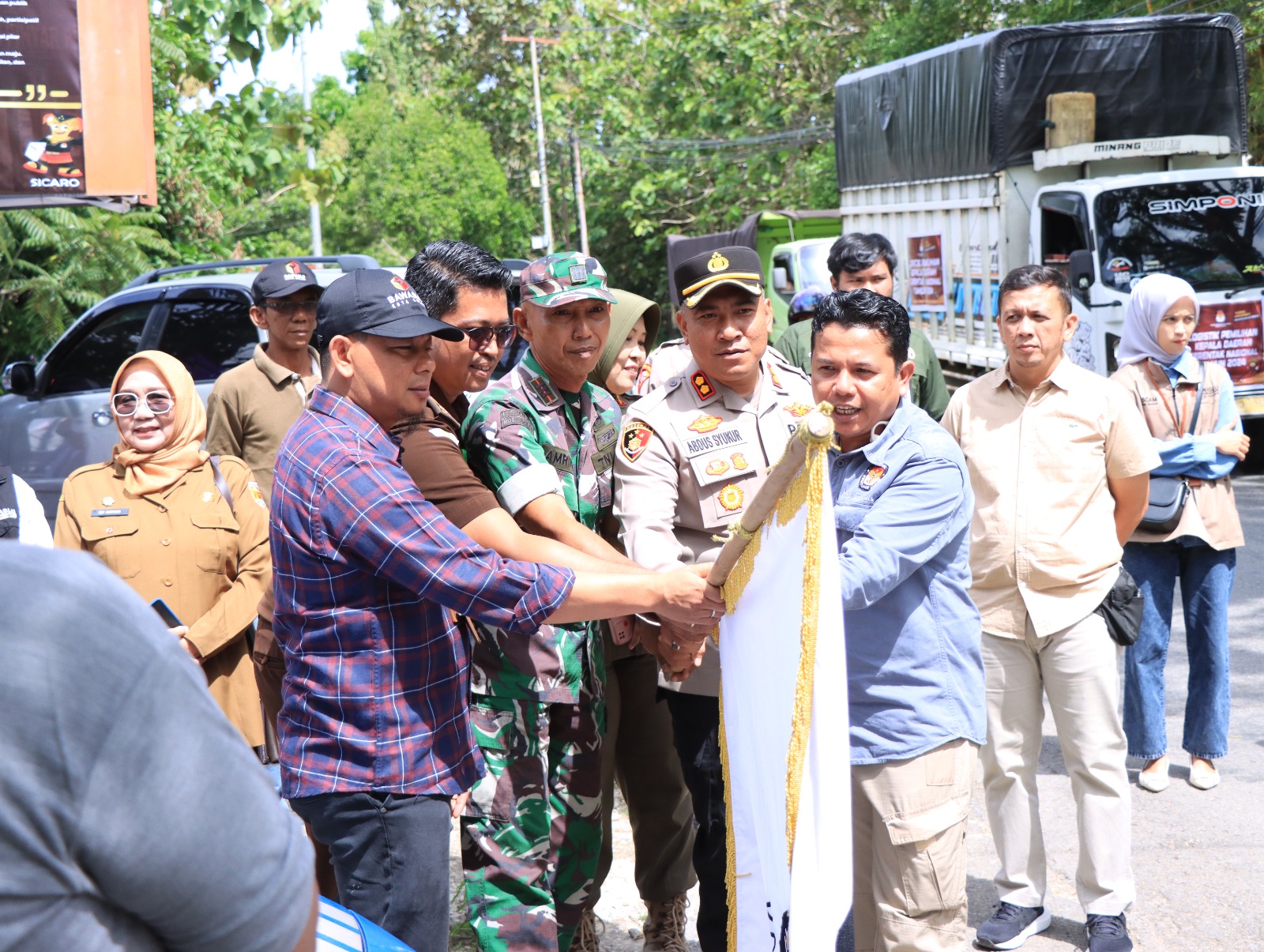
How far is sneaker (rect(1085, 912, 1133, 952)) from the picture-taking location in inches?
156

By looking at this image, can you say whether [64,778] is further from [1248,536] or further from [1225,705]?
[1248,536]

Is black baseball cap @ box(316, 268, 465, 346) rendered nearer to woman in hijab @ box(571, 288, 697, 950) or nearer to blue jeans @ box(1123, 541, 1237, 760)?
woman in hijab @ box(571, 288, 697, 950)

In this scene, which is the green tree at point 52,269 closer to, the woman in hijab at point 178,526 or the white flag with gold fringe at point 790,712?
the woman in hijab at point 178,526

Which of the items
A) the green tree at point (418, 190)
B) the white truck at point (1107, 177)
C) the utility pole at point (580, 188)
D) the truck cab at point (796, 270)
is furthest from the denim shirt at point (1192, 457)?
the utility pole at point (580, 188)

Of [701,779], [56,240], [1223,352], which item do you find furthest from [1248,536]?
[56,240]

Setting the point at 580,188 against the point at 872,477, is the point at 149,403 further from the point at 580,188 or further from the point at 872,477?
the point at 580,188

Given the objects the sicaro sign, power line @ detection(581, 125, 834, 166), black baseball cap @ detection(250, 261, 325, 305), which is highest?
power line @ detection(581, 125, 834, 166)

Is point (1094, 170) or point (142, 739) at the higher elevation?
point (1094, 170)

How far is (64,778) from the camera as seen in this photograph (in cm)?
117

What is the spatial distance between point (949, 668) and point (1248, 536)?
7488mm

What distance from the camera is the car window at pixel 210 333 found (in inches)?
302

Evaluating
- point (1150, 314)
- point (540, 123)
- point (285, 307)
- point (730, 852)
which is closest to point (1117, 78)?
point (1150, 314)

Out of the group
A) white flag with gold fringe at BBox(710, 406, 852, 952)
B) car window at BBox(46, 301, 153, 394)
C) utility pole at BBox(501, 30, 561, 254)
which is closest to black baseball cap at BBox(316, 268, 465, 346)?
white flag with gold fringe at BBox(710, 406, 852, 952)

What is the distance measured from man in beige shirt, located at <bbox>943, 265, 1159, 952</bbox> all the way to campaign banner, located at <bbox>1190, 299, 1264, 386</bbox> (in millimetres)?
8262
